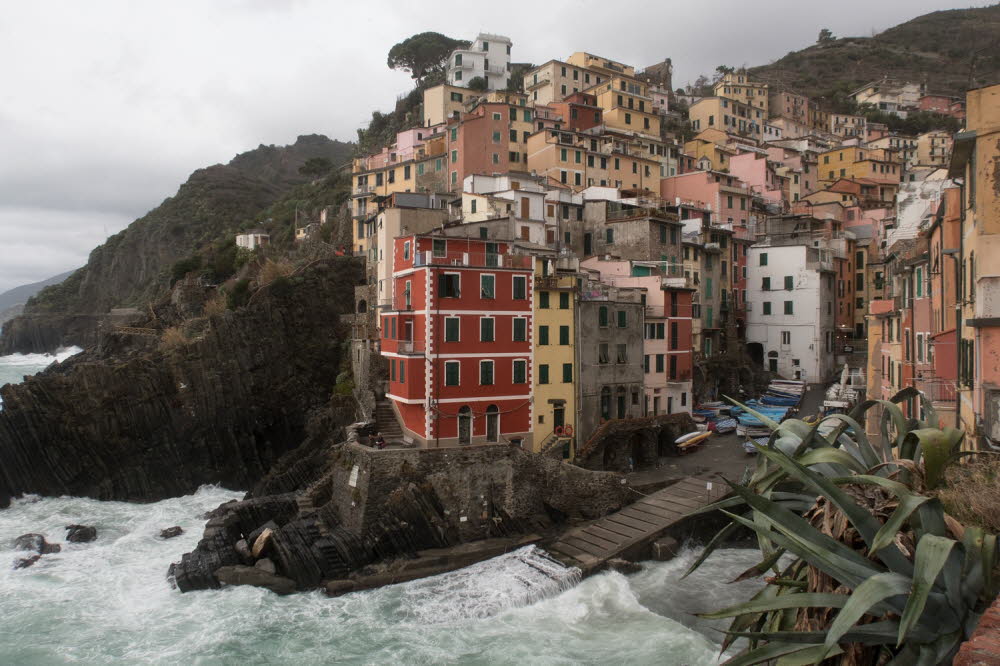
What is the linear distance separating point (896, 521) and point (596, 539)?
2502 centimetres

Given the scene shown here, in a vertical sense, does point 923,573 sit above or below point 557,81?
below

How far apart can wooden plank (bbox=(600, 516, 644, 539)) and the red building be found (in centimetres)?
627

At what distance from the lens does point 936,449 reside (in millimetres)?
8086

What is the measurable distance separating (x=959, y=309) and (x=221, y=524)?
30.6 m

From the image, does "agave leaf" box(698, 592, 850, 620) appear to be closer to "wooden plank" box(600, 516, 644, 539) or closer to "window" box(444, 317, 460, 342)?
"wooden plank" box(600, 516, 644, 539)

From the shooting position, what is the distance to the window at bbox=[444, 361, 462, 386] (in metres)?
33.2

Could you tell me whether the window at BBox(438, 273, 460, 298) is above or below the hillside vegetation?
below

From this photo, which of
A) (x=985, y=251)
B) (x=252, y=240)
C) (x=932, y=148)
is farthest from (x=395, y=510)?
(x=932, y=148)

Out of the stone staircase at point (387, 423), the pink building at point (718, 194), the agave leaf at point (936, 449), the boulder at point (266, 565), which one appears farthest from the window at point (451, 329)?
the pink building at point (718, 194)

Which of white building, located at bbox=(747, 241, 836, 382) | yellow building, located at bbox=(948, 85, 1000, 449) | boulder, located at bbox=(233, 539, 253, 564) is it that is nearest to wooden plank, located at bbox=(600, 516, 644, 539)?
boulder, located at bbox=(233, 539, 253, 564)

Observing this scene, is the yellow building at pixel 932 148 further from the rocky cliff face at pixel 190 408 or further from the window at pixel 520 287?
the rocky cliff face at pixel 190 408

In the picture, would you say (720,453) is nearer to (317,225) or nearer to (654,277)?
(654,277)

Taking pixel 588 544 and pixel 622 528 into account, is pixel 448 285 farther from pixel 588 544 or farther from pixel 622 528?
pixel 622 528

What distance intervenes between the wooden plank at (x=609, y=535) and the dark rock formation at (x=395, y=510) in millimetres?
1333
